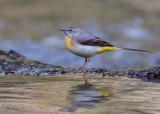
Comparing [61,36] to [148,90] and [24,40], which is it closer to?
[24,40]

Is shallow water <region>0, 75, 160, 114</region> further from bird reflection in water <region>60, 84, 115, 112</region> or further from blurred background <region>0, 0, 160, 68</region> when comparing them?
blurred background <region>0, 0, 160, 68</region>

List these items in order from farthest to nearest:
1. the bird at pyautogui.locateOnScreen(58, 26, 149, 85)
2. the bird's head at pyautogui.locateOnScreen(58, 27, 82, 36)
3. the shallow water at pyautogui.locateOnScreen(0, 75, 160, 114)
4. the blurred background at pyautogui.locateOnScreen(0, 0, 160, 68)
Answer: the blurred background at pyautogui.locateOnScreen(0, 0, 160, 68) → the bird's head at pyautogui.locateOnScreen(58, 27, 82, 36) → the bird at pyautogui.locateOnScreen(58, 26, 149, 85) → the shallow water at pyautogui.locateOnScreen(0, 75, 160, 114)

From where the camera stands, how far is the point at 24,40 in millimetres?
12758

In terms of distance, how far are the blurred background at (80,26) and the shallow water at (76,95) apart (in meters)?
4.06

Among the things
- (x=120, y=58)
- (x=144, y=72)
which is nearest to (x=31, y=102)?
(x=144, y=72)

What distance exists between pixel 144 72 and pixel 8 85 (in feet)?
6.45

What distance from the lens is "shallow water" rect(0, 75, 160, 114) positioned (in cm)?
412

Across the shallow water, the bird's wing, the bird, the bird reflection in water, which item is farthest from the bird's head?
the bird reflection in water

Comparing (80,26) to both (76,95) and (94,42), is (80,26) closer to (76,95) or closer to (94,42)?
(94,42)

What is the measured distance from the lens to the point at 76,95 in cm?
487

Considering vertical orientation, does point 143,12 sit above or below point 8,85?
above

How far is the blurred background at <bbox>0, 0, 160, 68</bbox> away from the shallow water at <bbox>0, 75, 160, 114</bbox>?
4.06 metres

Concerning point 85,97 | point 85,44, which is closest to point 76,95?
point 85,97

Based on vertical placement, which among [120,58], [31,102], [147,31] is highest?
[147,31]
